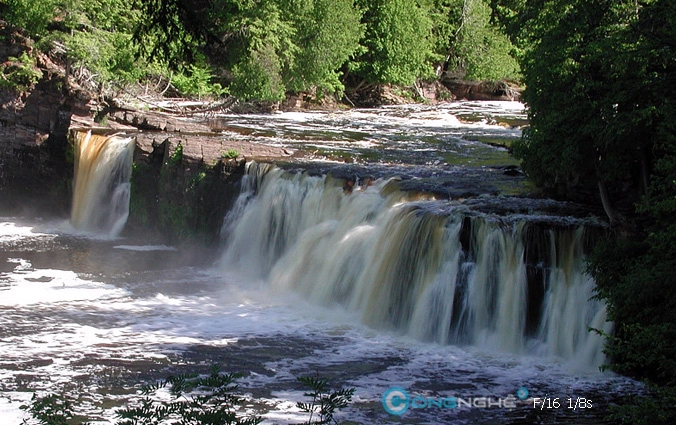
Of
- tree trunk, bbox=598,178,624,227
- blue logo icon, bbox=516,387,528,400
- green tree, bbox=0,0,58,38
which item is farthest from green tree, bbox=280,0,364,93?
blue logo icon, bbox=516,387,528,400

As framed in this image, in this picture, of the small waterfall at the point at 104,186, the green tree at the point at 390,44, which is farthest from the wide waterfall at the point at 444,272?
the green tree at the point at 390,44

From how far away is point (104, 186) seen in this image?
23453 millimetres

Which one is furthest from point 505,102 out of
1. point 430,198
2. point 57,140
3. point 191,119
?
point 430,198

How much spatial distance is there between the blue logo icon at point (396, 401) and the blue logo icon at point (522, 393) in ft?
4.66

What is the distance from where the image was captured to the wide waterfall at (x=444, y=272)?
13.5 m

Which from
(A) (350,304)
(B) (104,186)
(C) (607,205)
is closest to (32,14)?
(B) (104,186)

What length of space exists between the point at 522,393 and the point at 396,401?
5.46 ft

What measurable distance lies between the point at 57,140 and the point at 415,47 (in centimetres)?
1937

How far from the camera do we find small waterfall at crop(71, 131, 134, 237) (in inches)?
911

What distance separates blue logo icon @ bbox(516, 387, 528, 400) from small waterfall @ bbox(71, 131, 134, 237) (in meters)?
13.6

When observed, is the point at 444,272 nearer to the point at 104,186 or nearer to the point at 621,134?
the point at 621,134

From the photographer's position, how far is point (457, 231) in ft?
48.1

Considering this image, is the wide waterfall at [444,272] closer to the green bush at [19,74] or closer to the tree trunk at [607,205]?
the tree trunk at [607,205]

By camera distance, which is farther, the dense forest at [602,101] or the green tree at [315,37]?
the green tree at [315,37]
